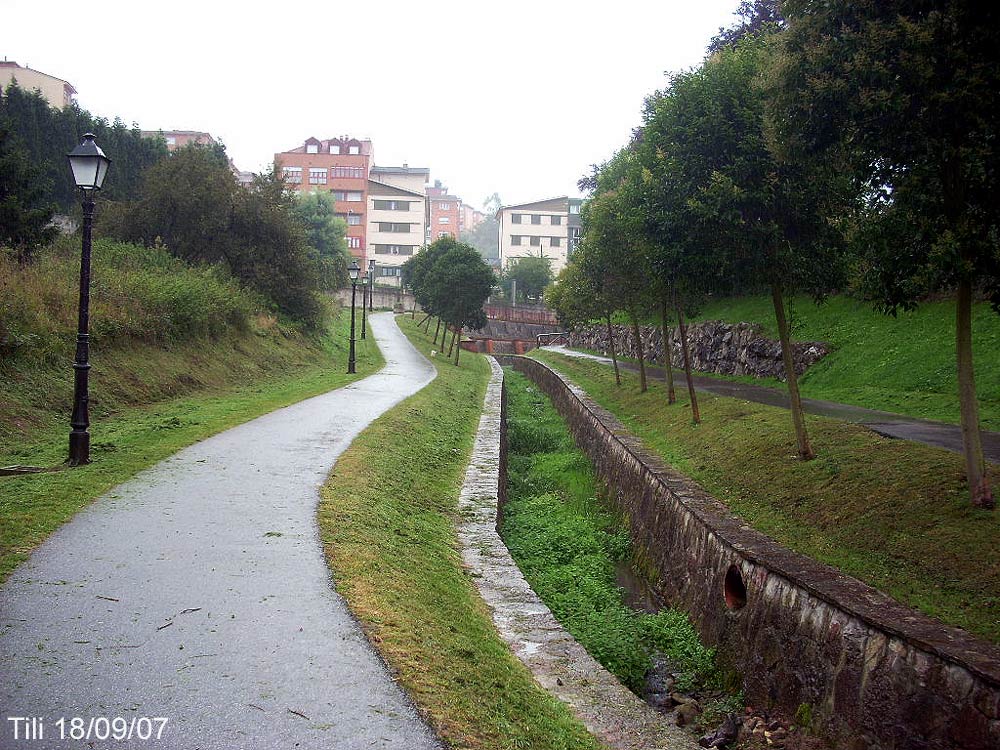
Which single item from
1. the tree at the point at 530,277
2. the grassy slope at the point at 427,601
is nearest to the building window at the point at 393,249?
the tree at the point at 530,277

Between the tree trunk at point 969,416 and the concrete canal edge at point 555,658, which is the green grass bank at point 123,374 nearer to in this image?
the concrete canal edge at point 555,658

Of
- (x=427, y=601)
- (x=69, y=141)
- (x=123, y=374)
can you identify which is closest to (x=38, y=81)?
(x=69, y=141)

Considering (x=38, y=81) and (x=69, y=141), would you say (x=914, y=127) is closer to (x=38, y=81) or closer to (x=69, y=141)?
(x=69, y=141)

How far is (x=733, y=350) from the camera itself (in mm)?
28500

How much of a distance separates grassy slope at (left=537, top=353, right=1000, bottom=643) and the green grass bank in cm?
679

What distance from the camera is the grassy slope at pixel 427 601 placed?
4.45 m

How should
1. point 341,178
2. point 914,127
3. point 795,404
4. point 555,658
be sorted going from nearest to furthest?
point 555,658 < point 914,127 < point 795,404 < point 341,178

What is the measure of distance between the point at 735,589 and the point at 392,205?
90.8m

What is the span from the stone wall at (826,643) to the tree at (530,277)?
71.1m

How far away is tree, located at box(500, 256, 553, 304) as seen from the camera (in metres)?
80.4

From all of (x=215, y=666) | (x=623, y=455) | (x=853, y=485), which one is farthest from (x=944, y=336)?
(x=215, y=666)

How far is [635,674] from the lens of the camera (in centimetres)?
712

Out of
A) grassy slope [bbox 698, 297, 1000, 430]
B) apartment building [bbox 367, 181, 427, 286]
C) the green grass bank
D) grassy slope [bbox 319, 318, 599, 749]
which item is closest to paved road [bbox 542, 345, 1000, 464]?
grassy slope [bbox 698, 297, 1000, 430]

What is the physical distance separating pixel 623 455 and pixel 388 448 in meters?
4.03
